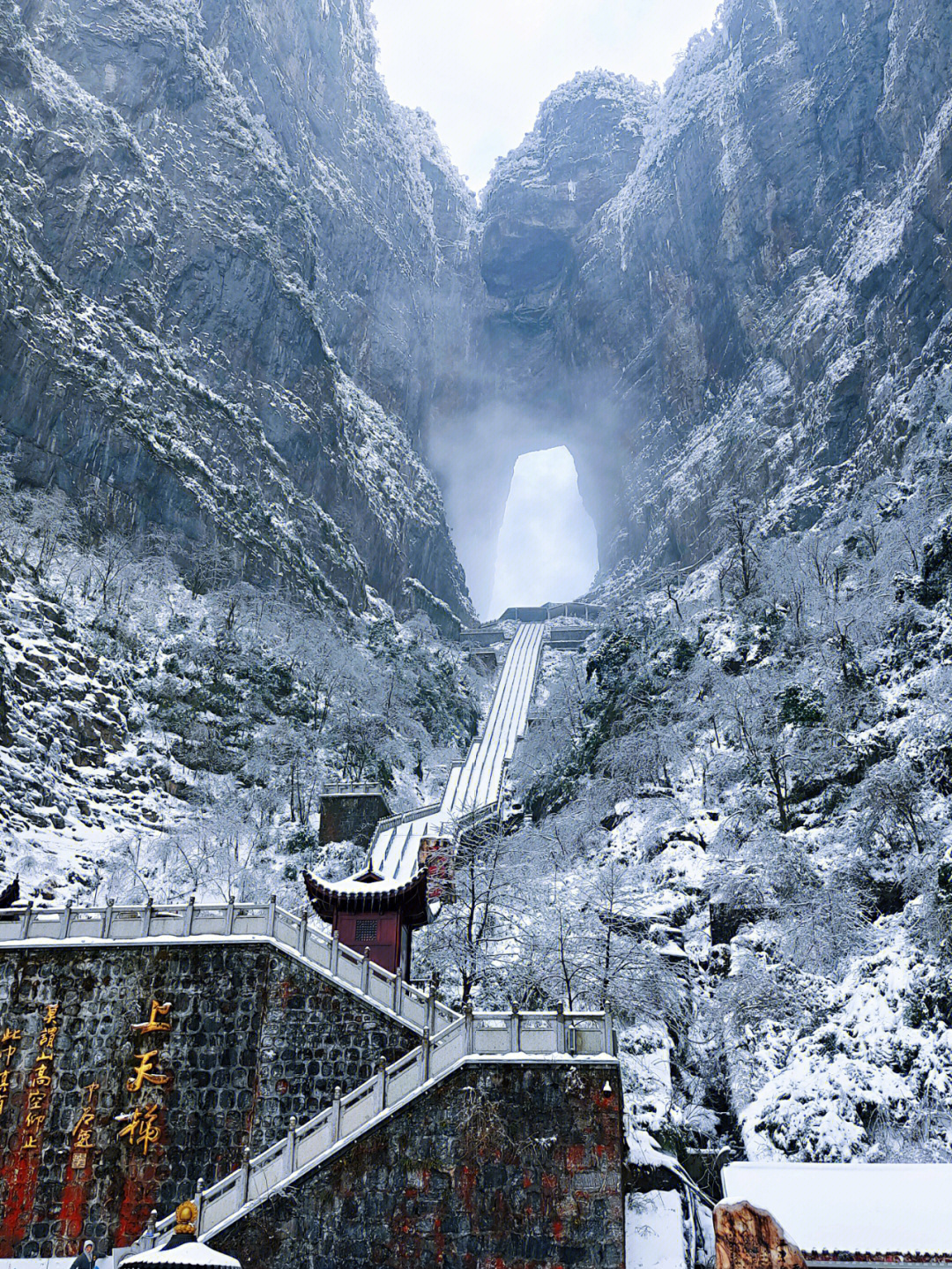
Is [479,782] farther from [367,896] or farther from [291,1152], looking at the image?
[291,1152]

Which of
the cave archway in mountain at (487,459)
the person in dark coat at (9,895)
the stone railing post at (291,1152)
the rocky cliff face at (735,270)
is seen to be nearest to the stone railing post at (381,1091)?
the stone railing post at (291,1152)

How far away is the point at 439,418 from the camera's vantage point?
5418 inches

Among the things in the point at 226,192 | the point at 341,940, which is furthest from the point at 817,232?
the point at 341,940

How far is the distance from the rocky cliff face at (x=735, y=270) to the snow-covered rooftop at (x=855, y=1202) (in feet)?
182

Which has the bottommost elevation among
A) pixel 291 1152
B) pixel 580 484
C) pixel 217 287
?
pixel 291 1152

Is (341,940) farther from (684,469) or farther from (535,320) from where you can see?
(535,320)

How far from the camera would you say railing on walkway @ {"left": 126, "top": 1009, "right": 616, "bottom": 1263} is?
17.9 meters

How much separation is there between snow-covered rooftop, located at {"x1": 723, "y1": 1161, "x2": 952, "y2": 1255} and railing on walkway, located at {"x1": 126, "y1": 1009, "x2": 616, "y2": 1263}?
141 inches

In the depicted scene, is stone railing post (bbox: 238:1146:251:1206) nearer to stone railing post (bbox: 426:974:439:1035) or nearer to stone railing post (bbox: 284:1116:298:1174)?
stone railing post (bbox: 284:1116:298:1174)

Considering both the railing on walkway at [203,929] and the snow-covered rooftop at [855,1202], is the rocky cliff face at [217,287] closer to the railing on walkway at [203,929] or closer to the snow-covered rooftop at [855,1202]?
the railing on walkway at [203,929]

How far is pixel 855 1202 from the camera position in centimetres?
1532

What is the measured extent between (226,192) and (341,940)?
85.8 metres

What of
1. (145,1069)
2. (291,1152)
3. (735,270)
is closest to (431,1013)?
(291,1152)

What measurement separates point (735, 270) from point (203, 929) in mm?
94929
